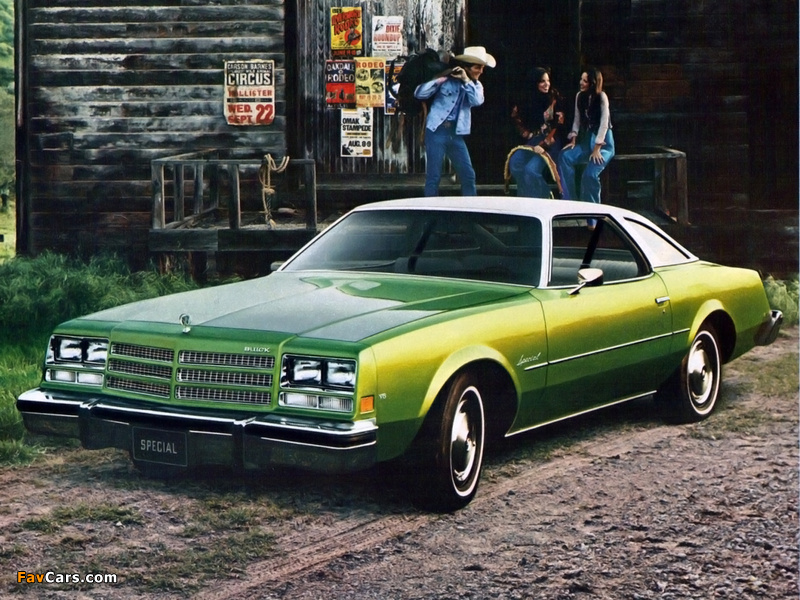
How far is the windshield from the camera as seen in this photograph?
5.60m

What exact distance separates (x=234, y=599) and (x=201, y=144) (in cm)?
869

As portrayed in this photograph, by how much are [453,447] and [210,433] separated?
0.94 metres

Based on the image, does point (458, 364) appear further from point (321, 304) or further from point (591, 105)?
point (591, 105)

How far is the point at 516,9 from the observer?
13.1 metres

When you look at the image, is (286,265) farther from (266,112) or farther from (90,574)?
(266,112)

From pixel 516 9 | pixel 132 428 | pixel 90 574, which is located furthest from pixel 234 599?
pixel 516 9

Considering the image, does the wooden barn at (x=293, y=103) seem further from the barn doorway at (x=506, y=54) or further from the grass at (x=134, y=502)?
the grass at (x=134, y=502)

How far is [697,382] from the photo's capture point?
6.53 metres

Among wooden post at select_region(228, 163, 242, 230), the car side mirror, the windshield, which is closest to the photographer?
the car side mirror

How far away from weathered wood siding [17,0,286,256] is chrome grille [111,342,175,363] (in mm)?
7529

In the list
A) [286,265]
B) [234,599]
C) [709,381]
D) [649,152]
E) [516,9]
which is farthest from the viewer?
[516,9]

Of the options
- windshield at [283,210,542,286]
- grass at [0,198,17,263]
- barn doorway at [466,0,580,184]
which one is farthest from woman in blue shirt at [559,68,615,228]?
grass at [0,198,17,263]

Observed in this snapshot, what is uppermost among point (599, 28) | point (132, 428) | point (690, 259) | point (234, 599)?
point (599, 28)

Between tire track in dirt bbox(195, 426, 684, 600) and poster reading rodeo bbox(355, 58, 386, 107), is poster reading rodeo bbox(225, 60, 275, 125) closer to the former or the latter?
poster reading rodeo bbox(355, 58, 386, 107)
